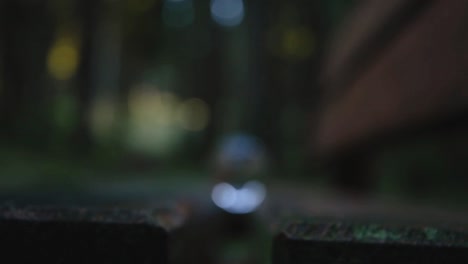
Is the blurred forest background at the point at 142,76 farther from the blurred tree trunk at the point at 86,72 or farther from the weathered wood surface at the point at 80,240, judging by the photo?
the weathered wood surface at the point at 80,240

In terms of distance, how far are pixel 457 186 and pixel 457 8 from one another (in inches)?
139

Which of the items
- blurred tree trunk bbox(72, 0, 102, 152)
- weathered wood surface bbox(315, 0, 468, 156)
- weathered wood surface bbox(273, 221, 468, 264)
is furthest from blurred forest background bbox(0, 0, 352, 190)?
weathered wood surface bbox(273, 221, 468, 264)

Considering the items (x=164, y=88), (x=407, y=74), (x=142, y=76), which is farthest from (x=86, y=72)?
(x=164, y=88)

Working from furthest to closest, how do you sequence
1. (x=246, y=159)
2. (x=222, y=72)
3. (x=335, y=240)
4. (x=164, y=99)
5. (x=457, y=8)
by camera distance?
(x=164, y=99), (x=222, y=72), (x=246, y=159), (x=457, y=8), (x=335, y=240)

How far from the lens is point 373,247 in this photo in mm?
578

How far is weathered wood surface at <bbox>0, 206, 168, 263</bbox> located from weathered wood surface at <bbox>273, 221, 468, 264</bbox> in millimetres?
120

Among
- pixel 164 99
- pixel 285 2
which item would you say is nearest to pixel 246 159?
pixel 285 2

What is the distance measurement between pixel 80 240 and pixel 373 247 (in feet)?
0.88

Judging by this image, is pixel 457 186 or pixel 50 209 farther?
pixel 457 186

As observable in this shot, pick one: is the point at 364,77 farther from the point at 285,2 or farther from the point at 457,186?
the point at 285,2

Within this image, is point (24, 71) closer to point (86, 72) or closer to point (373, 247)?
point (86, 72)

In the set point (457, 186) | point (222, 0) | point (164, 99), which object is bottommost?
point (457, 186)

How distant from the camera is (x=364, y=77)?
2178 millimetres

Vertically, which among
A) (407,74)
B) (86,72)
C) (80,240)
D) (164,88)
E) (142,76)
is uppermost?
(142,76)
